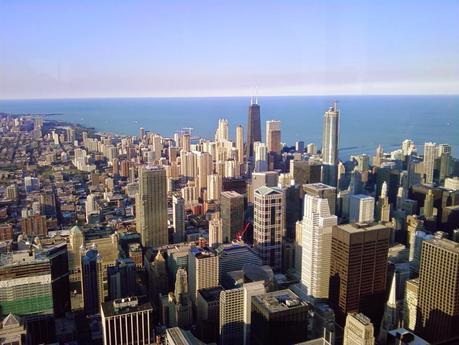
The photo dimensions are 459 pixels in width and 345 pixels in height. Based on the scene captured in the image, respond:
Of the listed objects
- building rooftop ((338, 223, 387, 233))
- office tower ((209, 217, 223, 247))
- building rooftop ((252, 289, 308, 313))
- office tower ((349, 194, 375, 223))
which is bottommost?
office tower ((209, 217, 223, 247))

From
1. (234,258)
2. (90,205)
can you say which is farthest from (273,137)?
(234,258)

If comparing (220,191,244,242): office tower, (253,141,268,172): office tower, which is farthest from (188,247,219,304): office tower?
(253,141,268,172): office tower

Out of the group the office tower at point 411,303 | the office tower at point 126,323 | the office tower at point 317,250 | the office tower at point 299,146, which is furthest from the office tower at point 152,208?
the office tower at point 411,303

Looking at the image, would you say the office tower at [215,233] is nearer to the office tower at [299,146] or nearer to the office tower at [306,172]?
the office tower at [306,172]

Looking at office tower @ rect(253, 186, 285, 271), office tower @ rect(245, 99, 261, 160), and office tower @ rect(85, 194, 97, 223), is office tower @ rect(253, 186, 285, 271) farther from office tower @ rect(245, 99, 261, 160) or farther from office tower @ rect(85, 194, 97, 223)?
office tower @ rect(245, 99, 261, 160)

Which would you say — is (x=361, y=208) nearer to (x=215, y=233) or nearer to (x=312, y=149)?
(x=215, y=233)

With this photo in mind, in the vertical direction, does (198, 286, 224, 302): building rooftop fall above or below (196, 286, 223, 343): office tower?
above
